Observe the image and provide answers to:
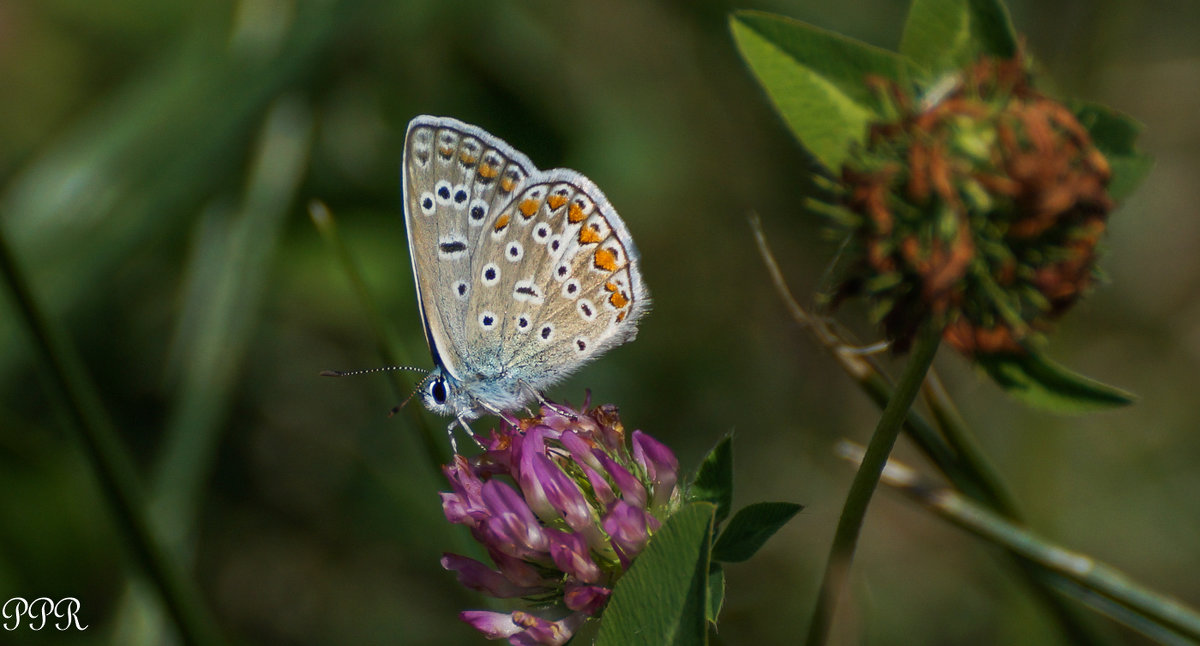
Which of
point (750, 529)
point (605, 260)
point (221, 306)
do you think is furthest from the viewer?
point (221, 306)

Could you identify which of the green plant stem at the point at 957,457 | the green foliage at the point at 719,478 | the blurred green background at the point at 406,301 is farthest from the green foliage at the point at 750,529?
the blurred green background at the point at 406,301

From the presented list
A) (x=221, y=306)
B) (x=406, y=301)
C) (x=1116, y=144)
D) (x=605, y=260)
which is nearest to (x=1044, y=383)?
(x=1116, y=144)

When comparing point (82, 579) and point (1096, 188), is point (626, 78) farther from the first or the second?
point (1096, 188)

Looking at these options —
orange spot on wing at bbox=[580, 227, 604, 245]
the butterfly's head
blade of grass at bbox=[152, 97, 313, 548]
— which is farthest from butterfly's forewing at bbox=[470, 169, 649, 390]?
blade of grass at bbox=[152, 97, 313, 548]

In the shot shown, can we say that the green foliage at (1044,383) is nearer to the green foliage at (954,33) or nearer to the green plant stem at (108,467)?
the green foliage at (954,33)

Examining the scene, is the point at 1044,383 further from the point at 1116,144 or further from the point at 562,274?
the point at 562,274

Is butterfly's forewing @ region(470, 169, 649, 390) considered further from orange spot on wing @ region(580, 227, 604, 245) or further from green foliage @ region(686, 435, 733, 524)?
green foliage @ region(686, 435, 733, 524)

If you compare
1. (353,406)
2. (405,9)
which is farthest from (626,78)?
(353,406)
